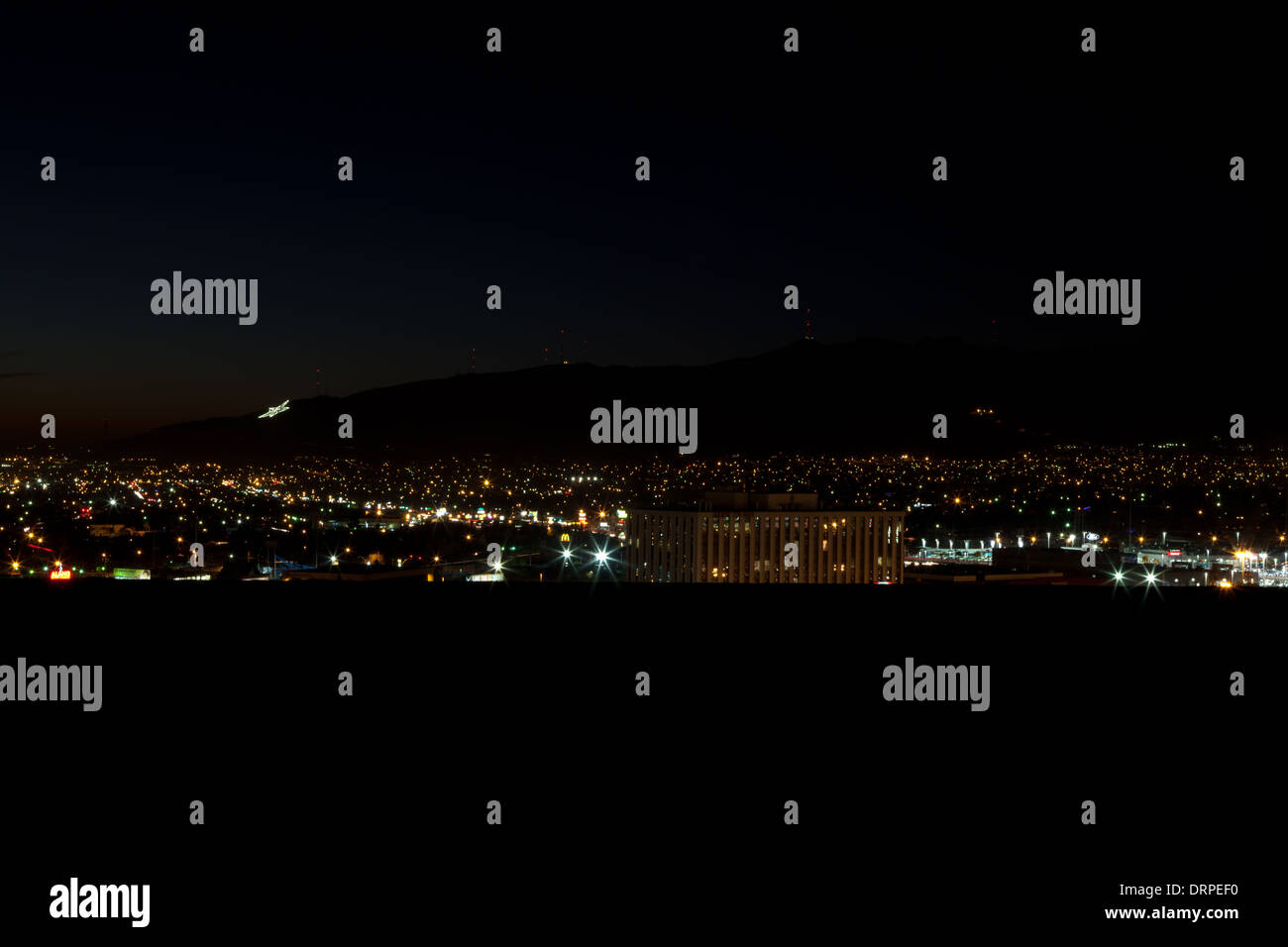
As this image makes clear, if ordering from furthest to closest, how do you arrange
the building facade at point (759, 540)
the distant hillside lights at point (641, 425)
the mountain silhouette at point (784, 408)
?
the building facade at point (759, 540), the mountain silhouette at point (784, 408), the distant hillside lights at point (641, 425)

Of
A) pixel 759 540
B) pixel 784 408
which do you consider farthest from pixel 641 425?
pixel 784 408

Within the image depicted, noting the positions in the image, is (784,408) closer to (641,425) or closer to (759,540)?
(759,540)

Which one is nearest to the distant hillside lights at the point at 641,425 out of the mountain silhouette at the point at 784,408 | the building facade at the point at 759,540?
the mountain silhouette at the point at 784,408

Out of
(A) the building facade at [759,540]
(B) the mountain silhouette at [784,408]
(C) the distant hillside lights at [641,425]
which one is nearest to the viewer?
(C) the distant hillside lights at [641,425]

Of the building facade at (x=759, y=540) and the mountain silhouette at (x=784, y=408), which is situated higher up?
the mountain silhouette at (x=784, y=408)

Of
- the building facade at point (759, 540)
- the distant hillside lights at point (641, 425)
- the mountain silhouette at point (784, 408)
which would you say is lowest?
the building facade at point (759, 540)

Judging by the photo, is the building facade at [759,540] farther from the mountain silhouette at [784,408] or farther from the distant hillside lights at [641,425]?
the distant hillside lights at [641,425]

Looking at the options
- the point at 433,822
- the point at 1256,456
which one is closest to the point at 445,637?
the point at 433,822
